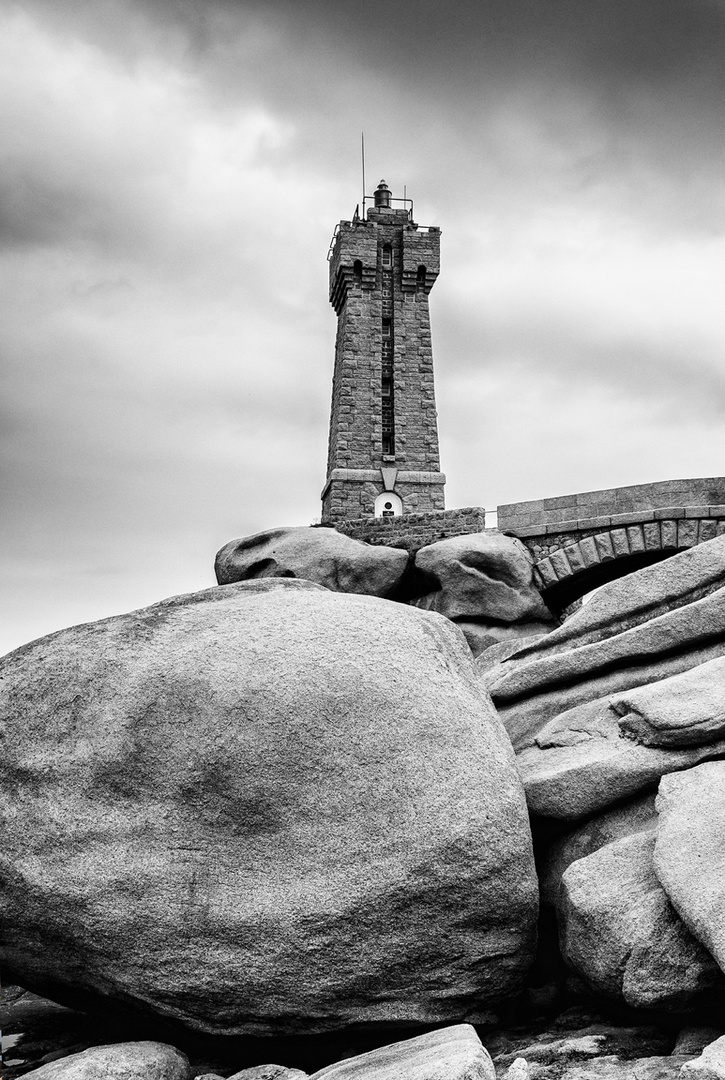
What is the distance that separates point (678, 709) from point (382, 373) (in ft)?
98.5

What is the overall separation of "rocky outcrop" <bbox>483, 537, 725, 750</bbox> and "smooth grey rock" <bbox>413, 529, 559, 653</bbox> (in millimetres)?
9354

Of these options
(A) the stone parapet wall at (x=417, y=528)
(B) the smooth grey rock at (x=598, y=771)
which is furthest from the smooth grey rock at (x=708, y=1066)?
(A) the stone parapet wall at (x=417, y=528)

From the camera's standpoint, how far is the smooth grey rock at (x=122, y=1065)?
13.8ft

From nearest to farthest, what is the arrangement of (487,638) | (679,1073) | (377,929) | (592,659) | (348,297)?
(679,1073) → (377,929) → (592,659) → (487,638) → (348,297)

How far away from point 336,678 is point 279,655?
0.29 metres

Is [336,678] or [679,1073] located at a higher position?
[336,678]

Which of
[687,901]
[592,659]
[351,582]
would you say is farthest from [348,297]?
[687,901]

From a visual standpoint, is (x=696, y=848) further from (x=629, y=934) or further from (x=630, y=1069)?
(x=630, y=1069)

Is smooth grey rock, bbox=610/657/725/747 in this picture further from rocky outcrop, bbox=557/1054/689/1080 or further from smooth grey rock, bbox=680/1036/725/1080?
smooth grey rock, bbox=680/1036/725/1080

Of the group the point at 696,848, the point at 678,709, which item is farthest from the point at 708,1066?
the point at 678,709

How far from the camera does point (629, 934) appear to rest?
427 cm

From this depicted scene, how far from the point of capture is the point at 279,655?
4.88 metres

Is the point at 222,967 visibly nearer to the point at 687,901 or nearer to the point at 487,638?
the point at 687,901

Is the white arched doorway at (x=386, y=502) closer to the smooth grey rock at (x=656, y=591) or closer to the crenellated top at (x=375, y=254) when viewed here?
the crenellated top at (x=375, y=254)
